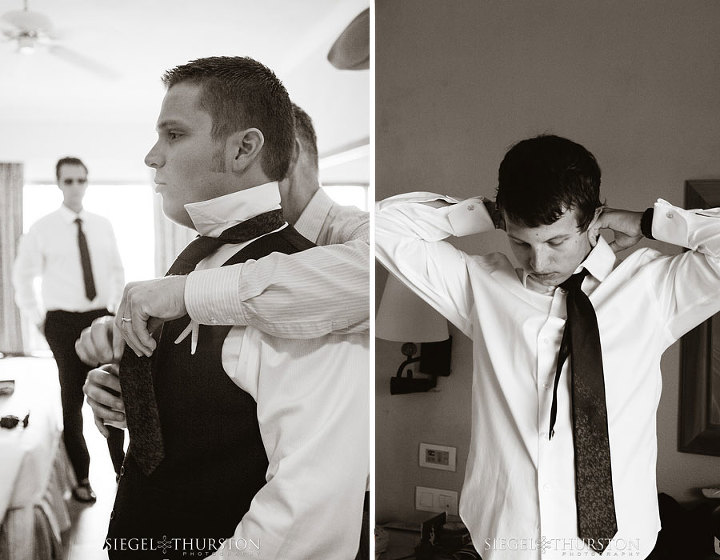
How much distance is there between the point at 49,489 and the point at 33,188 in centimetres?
43

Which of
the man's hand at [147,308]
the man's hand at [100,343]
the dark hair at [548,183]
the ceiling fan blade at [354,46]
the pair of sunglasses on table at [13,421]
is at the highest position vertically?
the ceiling fan blade at [354,46]

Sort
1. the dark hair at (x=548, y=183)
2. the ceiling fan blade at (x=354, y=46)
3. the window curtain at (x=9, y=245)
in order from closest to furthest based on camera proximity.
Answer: the window curtain at (x=9, y=245) < the ceiling fan blade at (x=354, y=46) < the dark hair at (x=548, y=183)

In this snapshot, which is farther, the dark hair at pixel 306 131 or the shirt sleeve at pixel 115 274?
the dark hair at pixel 306 131

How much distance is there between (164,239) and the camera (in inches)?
36.3

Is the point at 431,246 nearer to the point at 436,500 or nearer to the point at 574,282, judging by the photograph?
the point at 574,282

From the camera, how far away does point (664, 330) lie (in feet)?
4.19

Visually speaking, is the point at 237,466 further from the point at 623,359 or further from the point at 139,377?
the point at 623,359

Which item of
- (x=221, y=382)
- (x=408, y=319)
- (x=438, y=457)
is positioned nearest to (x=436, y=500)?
(x=438, y=457)

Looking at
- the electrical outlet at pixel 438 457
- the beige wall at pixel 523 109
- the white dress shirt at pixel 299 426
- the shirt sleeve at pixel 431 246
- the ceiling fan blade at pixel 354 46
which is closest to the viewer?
the white dress shirt at pixel 299 426

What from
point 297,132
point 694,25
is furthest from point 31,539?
point 694,25

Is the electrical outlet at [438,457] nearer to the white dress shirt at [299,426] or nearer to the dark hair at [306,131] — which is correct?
the white dress shirt at [299,426]

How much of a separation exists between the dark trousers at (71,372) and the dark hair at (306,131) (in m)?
0.40

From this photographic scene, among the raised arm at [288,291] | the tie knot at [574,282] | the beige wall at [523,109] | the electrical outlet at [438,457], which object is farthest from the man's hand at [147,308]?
the electrical outlet at [438,457]

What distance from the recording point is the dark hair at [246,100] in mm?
937
